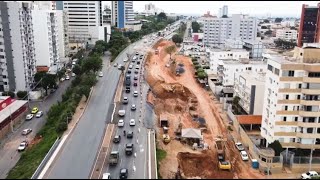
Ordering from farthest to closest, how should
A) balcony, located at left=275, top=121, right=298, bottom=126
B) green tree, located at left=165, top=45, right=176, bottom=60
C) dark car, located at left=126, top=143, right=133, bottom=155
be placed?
green tree, located at left=165, top=45, right=176, bottom=60 → balcony, located at left=275, top=121, right=298, bottom=126 → dark car, located at left=126, top=143, right=133, bottom=155

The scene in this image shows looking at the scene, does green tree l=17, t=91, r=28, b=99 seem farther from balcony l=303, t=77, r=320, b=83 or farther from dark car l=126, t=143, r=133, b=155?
balcony l=303, t=77, r=320, b=83

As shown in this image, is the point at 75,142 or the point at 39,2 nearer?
the point at 75,142

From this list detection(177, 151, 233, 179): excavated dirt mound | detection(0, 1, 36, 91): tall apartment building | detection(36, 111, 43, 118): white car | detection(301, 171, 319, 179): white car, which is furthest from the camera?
detection(0, 1, 36, 91): tall apartment building

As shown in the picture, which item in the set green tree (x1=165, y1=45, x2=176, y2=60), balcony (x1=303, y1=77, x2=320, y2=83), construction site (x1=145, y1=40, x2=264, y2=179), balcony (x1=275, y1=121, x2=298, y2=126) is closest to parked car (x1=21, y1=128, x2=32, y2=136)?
construction site (x1=145, y1=40, x2=264, y2=179)

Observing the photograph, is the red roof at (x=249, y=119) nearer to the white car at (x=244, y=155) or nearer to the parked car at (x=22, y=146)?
the white car at (x=244, y=155)

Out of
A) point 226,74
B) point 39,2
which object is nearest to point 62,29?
point 39,2

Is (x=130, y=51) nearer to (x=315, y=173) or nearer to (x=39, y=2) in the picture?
(x=39, y=2)

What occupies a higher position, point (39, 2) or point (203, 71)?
point (39, 2)
